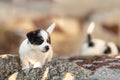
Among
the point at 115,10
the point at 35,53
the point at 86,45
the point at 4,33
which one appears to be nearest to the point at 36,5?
the point at 4,33

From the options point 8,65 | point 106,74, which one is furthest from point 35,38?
point 106,74

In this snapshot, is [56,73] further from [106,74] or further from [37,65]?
[106,74]

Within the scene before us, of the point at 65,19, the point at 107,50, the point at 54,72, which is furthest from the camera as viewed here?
the point at 65,19

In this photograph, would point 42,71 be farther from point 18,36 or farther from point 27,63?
point 18,36

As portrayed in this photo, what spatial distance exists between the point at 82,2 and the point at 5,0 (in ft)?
5.35

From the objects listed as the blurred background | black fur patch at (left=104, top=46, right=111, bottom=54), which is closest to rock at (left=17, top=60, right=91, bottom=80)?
black fur patch at (left=104, top=46, right=111, bottom=54)

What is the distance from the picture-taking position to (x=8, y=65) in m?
4.19

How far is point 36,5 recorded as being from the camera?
9.23 m

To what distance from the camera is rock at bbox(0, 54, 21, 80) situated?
4.10 m

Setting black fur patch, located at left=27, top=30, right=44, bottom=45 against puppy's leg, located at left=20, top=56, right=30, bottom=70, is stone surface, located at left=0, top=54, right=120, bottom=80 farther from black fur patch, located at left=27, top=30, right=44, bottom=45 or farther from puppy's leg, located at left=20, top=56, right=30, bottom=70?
black fur patch, located at left=27, top=30, right=44, bottom=45

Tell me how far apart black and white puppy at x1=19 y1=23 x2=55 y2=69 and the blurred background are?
4.78m

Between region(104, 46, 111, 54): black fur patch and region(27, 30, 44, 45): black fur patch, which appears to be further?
region(104, 46, 111, 54): black fur patch

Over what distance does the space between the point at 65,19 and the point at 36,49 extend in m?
5.02

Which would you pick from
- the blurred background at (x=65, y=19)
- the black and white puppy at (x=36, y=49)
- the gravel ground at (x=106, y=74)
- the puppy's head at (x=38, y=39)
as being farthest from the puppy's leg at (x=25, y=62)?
the blurred background at (x=65, y=19)
